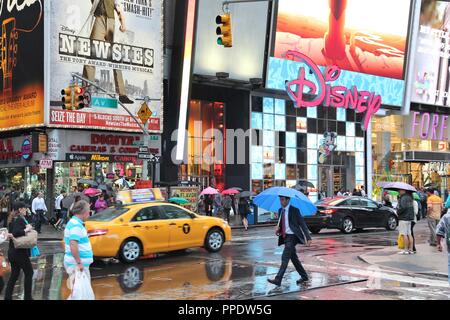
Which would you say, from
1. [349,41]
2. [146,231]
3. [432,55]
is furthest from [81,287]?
[432,55]

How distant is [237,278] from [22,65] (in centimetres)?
2292

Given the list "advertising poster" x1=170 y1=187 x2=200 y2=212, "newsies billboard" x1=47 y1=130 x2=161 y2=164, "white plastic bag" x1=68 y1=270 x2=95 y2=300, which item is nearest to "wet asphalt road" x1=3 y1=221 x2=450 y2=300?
"white plastic bag" x1=68 y1=270 x2=95 y2=300

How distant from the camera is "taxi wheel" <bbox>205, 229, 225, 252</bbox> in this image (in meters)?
15.8

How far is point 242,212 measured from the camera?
26.9m

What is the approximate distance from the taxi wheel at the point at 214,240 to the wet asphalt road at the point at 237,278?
10.7 inches

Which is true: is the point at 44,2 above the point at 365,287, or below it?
above

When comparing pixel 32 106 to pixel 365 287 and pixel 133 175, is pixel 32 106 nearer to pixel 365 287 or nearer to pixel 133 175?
pixel 133 175

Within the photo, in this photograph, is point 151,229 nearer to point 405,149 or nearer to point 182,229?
point 182,229

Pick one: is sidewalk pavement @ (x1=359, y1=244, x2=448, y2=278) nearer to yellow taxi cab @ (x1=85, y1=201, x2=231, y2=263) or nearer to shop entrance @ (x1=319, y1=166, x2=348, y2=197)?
yellow taxi cab @ (x1=85, y1=201, x2=231, y2=263)

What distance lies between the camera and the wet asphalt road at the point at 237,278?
9.88 meters

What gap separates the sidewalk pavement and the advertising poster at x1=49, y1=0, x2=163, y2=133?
1746 centimetres

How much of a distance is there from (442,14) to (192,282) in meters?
40.8

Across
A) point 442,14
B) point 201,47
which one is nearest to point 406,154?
point 442,14

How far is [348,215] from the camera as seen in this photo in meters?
22.5
